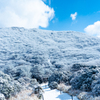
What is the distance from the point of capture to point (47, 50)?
157 feet

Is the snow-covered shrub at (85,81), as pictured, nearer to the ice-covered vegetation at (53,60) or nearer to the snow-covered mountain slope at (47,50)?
the ice-covered vegetation at (53,60)

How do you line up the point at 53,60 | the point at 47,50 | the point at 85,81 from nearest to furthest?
the point at 85,81 < the point at 53,60 < the point at 47,50

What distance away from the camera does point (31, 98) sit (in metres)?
6.91

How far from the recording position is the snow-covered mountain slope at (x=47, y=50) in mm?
35594

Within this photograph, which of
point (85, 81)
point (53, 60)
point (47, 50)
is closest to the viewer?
point (85, 81)

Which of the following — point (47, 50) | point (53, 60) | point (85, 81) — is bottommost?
point (85, 81)

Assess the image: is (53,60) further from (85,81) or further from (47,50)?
(85,81)

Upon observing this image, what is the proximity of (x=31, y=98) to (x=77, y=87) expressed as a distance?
4493 mm

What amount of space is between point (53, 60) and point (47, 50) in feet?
34.0

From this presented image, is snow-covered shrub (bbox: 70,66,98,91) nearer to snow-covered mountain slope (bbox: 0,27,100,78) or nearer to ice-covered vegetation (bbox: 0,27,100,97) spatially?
ice-covered vegetation (bbox: 0,27,100,97)

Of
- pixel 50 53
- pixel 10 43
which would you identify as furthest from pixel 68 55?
pixel 10 43

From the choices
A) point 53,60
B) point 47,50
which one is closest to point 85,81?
point 53,60

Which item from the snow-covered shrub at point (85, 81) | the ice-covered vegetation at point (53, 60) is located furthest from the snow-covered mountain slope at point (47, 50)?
the snow-covered shrub at point (85, 81)

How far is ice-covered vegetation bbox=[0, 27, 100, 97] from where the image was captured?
31.4ft
